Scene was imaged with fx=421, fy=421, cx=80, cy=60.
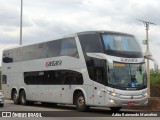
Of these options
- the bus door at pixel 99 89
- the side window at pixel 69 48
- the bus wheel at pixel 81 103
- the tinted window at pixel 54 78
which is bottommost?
the bus wheel at pixel 81 103

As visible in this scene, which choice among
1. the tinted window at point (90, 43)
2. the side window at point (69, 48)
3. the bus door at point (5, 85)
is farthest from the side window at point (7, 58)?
the tinted window at point (90, 43)

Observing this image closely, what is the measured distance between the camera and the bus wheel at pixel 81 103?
862 inches

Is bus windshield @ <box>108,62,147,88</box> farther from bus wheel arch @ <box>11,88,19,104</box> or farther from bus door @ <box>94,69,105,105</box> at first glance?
bus wheel arch @ <box>11,88,19,104</box>

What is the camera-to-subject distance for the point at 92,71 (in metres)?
21.2

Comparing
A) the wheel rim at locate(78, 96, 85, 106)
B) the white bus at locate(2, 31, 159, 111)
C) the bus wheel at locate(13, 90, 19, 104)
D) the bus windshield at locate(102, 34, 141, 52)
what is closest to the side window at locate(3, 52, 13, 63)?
the bus wheel at locate(13, 90, 19, 104)

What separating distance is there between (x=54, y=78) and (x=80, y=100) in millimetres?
3206

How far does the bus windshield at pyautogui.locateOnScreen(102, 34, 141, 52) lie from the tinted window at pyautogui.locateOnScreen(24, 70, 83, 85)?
253 cm

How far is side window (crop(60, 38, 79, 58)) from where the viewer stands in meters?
22.7

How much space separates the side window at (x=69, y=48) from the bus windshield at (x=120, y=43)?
2238mm

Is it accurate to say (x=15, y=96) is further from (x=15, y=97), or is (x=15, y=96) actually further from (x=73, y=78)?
(x=73, y=78)

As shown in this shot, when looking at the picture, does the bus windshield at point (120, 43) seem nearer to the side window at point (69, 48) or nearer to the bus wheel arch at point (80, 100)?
the side window at point (69, 48)

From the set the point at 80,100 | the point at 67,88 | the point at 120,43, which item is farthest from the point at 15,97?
the point at 120,43

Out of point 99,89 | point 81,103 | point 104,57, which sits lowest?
point 81,103

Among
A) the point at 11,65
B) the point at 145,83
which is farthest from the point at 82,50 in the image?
the point at 11,65
